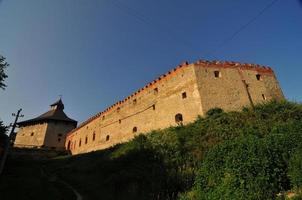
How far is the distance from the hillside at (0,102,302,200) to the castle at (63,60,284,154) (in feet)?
5.94

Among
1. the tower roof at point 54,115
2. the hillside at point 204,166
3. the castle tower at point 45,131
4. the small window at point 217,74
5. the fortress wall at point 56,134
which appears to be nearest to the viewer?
the hillside at point 204,166

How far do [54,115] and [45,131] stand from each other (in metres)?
3.83

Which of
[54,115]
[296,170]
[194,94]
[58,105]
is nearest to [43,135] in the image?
[54,115]

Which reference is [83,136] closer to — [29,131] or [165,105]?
[29,131]

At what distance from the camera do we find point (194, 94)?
19266mm

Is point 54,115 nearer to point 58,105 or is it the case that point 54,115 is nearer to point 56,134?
point 58,105

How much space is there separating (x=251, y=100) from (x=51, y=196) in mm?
16958

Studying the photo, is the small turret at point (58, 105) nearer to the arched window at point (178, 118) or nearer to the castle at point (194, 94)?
the castle at point (194, 94)

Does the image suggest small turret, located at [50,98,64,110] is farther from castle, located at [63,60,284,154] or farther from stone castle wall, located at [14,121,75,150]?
castle, located at [63,60,284,154]

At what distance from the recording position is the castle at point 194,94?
62.8 feet

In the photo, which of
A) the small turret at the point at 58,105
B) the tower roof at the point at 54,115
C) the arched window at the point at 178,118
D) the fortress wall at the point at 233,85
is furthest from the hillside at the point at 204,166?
the small turret at the point at 58,105

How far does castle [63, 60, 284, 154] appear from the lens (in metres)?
19.2

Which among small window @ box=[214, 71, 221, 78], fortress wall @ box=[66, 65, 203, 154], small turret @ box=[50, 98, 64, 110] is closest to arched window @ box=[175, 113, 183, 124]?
fortress wall @ box=[66, 65, 203, 154]

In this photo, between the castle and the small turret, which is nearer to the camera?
the castle
